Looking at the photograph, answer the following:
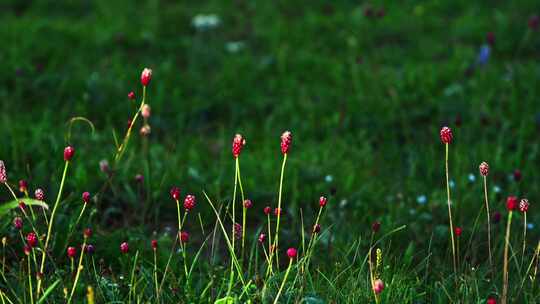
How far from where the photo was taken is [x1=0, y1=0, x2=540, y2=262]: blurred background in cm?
379

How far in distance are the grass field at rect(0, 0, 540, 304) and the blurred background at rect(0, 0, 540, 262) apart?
1 centimetres

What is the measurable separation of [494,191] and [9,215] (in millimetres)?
2238

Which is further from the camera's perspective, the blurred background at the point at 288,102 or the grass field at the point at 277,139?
the blurred background at the point at 288,102

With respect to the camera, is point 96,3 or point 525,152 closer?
point 525,152

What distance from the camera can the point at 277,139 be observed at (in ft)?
15.2

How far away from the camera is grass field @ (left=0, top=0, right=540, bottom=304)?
2.76 m

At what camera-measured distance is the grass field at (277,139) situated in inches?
108

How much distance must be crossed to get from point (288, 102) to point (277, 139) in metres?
0.48

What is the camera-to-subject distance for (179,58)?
572 cm

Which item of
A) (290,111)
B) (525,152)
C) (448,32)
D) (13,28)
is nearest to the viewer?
(525,152)

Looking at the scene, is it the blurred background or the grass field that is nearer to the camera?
the grass field

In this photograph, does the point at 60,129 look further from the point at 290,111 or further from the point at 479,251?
the point at 479,251

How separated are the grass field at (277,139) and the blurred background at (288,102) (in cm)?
1

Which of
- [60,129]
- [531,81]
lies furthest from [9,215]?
[531,81]
